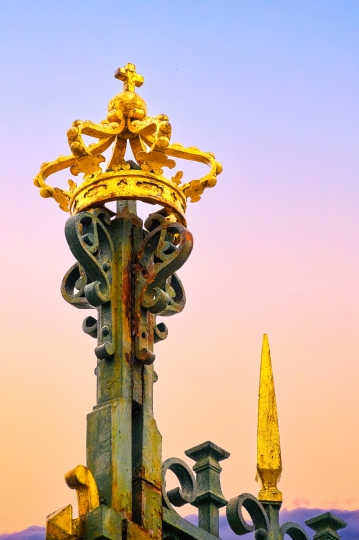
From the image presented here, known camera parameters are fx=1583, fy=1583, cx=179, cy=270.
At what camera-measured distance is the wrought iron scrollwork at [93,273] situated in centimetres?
1084

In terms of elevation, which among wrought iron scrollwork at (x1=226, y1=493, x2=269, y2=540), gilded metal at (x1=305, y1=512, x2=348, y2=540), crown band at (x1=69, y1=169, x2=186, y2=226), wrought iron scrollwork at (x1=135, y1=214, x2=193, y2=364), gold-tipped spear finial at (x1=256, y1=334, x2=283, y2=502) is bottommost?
wrought iron scrollwork at (x1=226, y1=493, x2=269, y2=540)

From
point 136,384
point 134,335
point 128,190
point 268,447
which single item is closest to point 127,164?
point 128,190

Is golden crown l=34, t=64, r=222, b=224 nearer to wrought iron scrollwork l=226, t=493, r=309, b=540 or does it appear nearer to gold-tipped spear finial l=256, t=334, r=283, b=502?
gold-tipped spear finial l=256, t=334, r=283, b=502

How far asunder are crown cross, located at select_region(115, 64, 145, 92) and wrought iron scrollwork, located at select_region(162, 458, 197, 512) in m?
3.00

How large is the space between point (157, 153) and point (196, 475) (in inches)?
91.8

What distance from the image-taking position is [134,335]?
10.9m

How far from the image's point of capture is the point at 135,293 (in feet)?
36.3

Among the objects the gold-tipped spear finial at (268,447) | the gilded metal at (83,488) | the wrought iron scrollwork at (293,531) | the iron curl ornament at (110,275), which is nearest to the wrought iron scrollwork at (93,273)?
the iron curl ornament at (110,275)

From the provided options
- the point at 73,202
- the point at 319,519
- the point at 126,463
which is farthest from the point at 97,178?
the point at 319,519

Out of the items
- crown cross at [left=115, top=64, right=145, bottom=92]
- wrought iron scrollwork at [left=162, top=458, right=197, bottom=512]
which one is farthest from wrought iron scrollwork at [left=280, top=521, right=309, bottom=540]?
crown cross at [left=115, top=64, right=145, bottom=92]

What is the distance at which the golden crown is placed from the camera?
1139 centimetres

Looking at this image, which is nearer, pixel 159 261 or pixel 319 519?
pixel 159 261

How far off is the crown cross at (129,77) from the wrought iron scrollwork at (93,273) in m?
1.20

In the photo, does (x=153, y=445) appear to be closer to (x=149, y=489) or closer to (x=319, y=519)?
(x=149, y=489)
